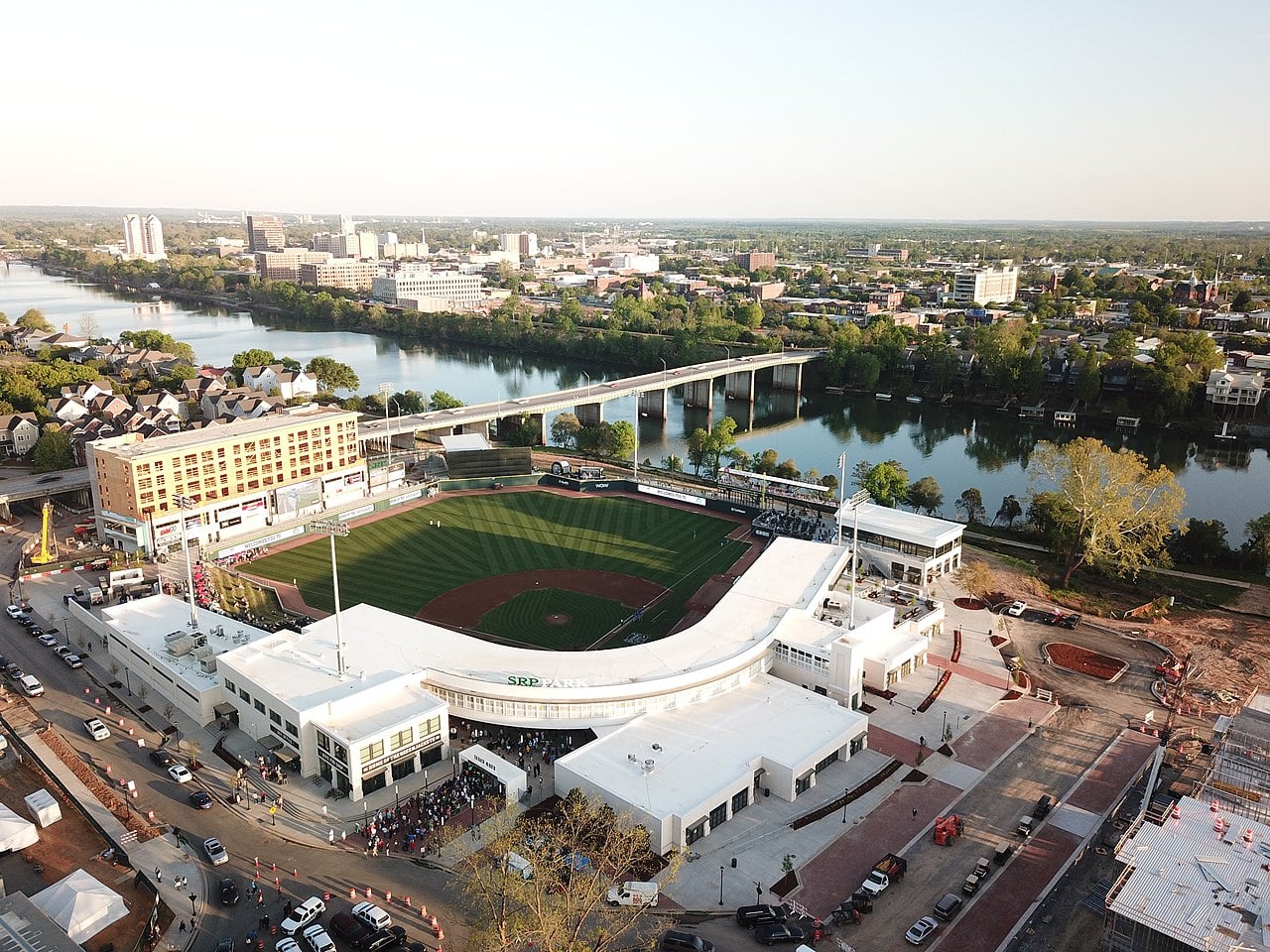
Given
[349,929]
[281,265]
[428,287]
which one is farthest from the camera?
[281,265]

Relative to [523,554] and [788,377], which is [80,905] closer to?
[523,554]

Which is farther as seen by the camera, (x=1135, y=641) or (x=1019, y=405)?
(x=1019, y=405)

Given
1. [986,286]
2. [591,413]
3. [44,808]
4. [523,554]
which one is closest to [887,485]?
[523,554]

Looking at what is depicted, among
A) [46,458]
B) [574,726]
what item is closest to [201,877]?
[574,726]

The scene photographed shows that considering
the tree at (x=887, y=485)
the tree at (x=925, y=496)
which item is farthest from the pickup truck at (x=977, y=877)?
the tree at (x=925, y=496)

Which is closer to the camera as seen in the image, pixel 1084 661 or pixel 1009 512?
pixel 1084 661

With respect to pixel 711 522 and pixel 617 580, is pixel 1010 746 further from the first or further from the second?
pixel 711 522
